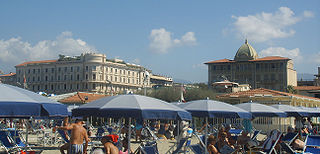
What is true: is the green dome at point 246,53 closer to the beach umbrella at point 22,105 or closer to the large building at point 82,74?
the large building at point 82,74

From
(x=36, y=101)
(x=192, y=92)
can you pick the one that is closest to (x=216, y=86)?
(x=192, y=92)

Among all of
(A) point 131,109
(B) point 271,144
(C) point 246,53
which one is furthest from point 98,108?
(C) point 246,53

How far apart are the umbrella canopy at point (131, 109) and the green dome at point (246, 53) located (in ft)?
261

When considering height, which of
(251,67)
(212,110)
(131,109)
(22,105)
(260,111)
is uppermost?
(251,67)

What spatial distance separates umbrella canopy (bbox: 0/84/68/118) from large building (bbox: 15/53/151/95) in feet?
278

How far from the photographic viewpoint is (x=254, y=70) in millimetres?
83562

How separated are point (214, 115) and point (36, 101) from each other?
15.6ft

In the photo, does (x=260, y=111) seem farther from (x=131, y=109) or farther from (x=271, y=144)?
(x=131, y=109)

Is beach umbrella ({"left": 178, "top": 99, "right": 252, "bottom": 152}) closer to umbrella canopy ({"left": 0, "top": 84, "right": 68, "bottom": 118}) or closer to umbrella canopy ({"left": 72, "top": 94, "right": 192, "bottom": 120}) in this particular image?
umbrella canopy ({"left": 72, "top": 94, "right": 192, "bottom": 120})

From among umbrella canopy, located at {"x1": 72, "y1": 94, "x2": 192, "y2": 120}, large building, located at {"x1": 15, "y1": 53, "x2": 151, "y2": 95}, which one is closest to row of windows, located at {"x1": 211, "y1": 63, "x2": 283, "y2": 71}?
large building, located at {"x1": 15, "y1": 53, "x2": 151, "y2": 95}

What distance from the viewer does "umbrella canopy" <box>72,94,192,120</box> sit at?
731cm

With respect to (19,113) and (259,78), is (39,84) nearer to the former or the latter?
(259,78)

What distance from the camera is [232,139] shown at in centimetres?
1258

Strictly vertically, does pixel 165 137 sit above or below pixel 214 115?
below
